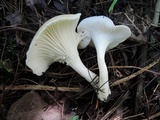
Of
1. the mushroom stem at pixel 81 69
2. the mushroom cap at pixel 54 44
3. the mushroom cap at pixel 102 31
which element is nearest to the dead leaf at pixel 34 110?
the mushroom cap at pixel 54 44

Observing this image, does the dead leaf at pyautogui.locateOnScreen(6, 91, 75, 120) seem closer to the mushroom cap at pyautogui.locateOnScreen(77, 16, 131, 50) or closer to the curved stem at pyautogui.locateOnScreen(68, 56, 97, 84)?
the curved stem at pyautogui.locateOnScreen(68, 56, 97, 84)

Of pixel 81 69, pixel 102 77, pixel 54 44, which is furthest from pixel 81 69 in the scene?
pixel 54 44

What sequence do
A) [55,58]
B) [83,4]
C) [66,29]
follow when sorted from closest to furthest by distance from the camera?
[66,29], [55,58], [83,4]

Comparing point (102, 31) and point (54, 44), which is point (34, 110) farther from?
point (102, 31)

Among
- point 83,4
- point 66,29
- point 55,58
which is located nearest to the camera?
point 66,29

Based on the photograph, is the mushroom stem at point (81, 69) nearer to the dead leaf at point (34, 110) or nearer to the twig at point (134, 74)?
the twig at point (134, 74)

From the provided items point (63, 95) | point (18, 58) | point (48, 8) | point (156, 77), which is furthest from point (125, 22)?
point (18, 58)

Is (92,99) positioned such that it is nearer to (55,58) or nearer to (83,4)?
(55,58)
